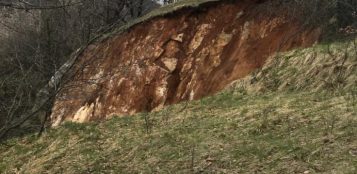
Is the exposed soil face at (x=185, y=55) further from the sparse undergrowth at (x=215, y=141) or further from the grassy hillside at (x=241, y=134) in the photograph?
the sparse undergrowth at (x=215, y=141)

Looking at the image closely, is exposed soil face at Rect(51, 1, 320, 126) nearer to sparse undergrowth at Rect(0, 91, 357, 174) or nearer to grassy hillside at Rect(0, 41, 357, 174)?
grassy hillside at Rect(0, 41, 357, 174)

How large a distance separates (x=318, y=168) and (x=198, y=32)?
1152 cm

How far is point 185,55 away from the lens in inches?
717

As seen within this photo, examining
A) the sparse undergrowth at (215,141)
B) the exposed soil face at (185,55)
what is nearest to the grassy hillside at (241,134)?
the sparse undergrowth at (215,141)

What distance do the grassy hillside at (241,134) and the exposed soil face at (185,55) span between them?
1808mm

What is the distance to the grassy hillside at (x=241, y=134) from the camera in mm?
7973

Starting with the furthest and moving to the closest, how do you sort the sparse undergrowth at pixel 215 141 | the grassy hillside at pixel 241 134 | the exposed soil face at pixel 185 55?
the exposed soil face at pixel 185 55 < the grassy hillside at pixel 241 134 < the sparse undergrowth at pixel 215 141

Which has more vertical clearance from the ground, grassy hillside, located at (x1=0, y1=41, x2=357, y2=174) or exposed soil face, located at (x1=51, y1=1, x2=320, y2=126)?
exposed soil face, located at (x1=51, y1=1, x2=320, y2=126)

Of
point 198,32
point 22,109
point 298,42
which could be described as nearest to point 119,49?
point 198,32

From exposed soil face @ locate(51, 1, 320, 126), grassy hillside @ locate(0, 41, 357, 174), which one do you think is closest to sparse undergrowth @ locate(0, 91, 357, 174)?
grassy hillside @ locate(0, 41, 357, 174)

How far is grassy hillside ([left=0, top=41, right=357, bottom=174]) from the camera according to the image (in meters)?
7.97

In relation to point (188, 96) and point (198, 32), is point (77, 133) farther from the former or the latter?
point (198, 32)

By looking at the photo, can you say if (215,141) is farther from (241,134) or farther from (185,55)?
(185,55)

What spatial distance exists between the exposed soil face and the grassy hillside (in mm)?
1808
